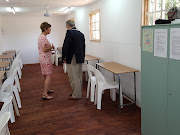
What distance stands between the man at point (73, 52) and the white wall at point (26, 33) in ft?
20.3

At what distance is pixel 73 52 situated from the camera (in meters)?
3.91

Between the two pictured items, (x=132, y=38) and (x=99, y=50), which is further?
(x=99, y=50)

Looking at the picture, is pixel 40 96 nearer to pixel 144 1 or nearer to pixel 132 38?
pixel 132 38

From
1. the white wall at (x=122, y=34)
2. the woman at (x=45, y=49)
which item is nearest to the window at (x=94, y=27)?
the white wall at (x=122, y=34)

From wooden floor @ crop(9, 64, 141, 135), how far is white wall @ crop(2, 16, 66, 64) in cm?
556

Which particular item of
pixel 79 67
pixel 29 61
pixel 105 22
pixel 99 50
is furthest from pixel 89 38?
pixel 29 61

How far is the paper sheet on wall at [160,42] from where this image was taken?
2.00 m

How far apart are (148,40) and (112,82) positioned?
159cm

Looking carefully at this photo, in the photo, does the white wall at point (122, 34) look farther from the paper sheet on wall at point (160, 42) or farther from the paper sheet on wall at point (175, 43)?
the paper sheet on wall at point (175, 43)

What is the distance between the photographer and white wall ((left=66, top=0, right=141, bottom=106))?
360 cm

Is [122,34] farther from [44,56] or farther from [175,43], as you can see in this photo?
[175,43]

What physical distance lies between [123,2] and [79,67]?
1.65 m

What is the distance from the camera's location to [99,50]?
562cm

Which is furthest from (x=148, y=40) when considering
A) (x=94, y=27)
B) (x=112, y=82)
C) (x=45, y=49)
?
(x=94, y=27)
